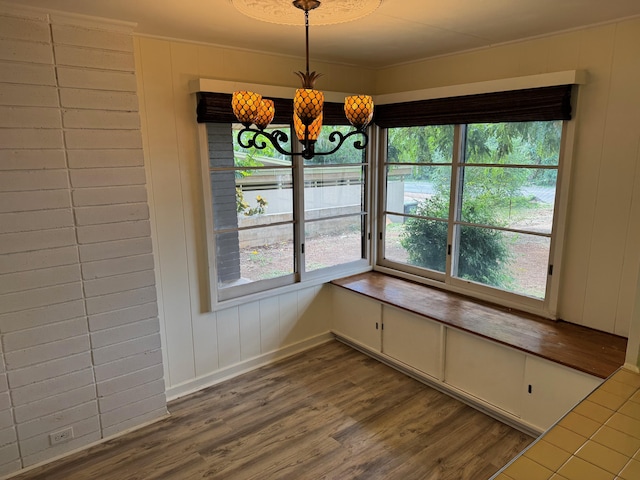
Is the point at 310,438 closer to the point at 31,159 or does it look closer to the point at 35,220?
the point at 35,220

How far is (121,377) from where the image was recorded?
111 inches

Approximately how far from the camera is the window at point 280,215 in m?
3.24

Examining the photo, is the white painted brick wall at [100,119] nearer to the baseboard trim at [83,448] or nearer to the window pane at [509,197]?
the baseboard trim at [83,448]

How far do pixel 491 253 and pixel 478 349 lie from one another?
0.80 m

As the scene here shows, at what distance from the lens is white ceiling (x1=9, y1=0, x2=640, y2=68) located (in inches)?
86.5

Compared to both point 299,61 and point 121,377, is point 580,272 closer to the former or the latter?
point 299,61

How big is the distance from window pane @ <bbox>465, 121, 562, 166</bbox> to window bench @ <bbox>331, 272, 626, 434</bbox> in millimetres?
1088

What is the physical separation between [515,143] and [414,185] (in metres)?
0.96

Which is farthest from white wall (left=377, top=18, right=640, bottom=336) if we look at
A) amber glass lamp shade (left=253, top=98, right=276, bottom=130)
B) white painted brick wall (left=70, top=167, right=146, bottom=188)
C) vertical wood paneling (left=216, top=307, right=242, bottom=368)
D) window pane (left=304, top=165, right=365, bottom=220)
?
white painted brick wall (left=70, top=167, right=146, bottom=188)

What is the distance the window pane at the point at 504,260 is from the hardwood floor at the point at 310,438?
94cm

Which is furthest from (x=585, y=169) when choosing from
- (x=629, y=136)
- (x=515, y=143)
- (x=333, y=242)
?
(x=333, y=242)

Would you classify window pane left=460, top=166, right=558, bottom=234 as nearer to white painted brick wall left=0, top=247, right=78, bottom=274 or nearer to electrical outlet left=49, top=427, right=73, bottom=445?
white painted brick wall left=0, top=247, right=78, bottom=274

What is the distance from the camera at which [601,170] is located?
2.68m

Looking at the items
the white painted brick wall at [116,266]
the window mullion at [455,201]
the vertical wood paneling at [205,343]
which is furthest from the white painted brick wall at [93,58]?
the window mullion at [455,201]
